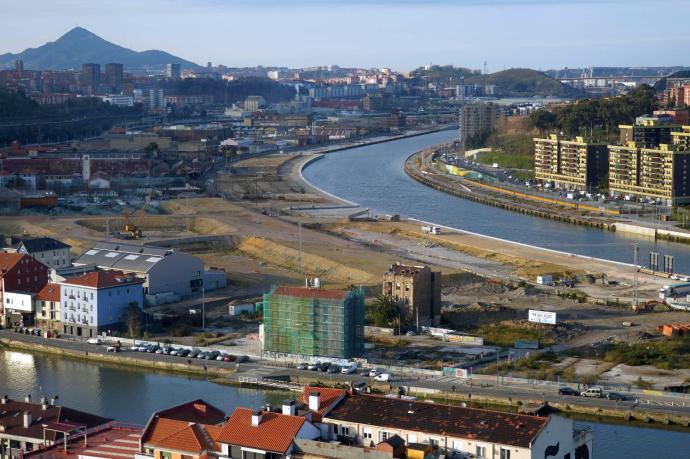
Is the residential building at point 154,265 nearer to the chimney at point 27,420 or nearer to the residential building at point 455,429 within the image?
the chimney at point 27,420

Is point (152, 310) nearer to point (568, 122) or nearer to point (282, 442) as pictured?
point (282, 442)

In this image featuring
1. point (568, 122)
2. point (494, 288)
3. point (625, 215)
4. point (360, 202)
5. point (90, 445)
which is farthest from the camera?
point (568, 122)

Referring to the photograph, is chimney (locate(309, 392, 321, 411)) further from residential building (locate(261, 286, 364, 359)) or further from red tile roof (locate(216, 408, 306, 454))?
residential building (locate(261, 286, 364, 359))

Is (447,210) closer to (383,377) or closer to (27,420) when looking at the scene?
(383,377)

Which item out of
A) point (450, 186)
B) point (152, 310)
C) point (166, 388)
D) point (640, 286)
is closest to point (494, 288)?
point (640, 286)

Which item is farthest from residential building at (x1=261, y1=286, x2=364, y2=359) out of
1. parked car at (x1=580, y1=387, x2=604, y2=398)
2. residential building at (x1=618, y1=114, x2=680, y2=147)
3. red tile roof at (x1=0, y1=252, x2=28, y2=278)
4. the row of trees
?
the row of trees

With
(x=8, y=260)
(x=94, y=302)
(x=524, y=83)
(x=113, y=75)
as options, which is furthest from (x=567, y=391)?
(x=524, y=83)
